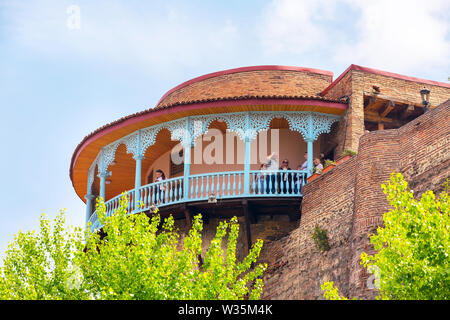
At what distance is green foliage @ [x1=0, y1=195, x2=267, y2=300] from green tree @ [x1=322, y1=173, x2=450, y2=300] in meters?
2.33

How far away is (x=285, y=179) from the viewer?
76.9ft

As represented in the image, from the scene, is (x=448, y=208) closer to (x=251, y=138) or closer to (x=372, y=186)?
(x=372, y=186)

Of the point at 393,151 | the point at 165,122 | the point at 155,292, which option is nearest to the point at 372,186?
the point at 393,151

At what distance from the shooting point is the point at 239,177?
2348 cm

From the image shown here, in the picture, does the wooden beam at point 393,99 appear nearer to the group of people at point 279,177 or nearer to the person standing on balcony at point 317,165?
the group of people at point 279,177

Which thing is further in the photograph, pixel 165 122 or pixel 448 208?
pixel 165 122

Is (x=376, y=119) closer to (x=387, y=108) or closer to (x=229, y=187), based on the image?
(x=387, y=108)

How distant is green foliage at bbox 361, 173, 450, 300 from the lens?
46.1 feet

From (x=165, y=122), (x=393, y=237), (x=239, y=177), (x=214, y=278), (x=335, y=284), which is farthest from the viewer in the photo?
(x=165, y=122)

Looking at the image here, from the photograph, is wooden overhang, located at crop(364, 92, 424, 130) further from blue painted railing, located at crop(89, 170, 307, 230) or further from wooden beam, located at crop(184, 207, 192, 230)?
wooden beam, located at crop(184, 207, 192, 230)

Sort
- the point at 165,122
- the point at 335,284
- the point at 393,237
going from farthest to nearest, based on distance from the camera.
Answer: the point at 165,122, the point at 335,284, the point at 393,237
